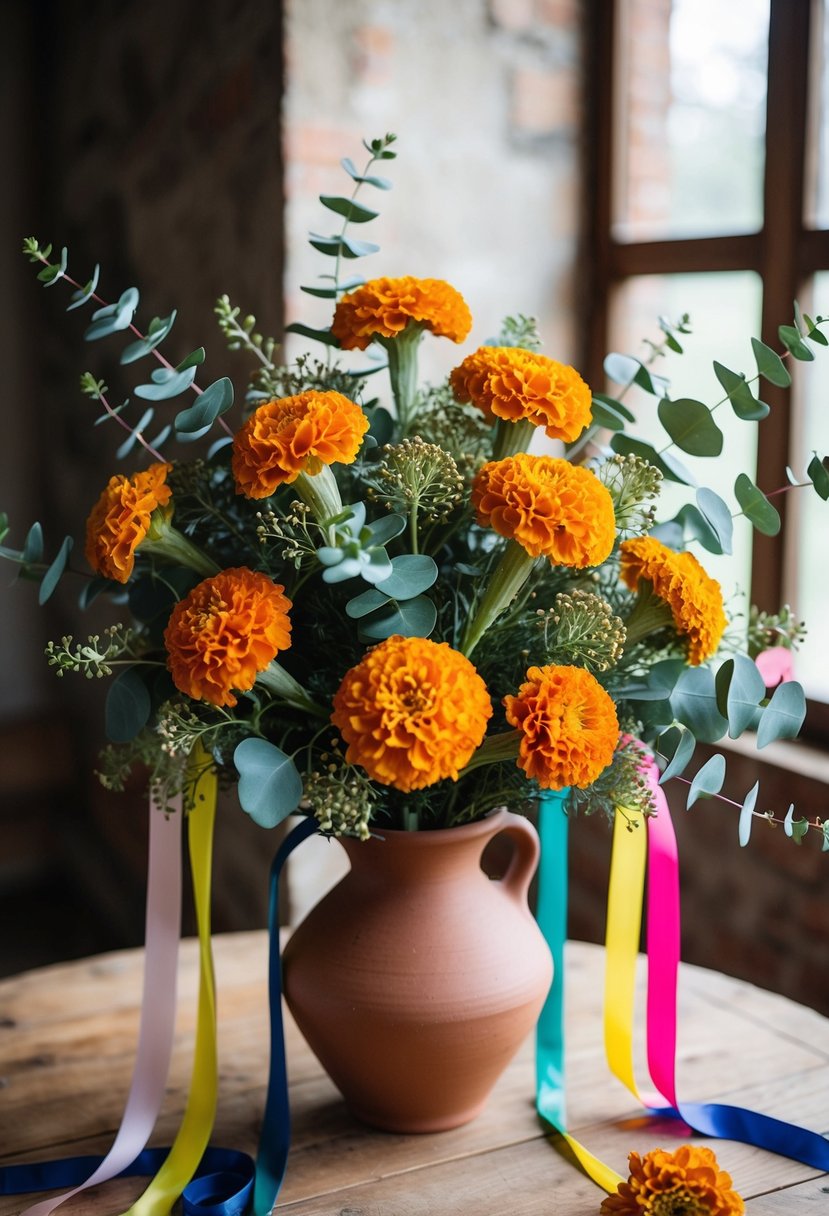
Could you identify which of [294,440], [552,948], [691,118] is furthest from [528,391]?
[691,118]

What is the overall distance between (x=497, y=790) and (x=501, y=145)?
1514 millimetres

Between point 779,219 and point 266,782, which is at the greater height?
point 779,219

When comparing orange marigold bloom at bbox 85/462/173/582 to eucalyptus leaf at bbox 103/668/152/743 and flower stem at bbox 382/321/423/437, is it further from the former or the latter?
flower stem at bbox 382/321/423/437

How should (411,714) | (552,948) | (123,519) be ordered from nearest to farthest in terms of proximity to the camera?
(411,714) → (123,519) → (552,948)

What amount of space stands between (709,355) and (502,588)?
126 centimetres

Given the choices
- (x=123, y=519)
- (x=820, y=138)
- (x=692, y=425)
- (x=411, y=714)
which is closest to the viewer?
(x=411, y=714)

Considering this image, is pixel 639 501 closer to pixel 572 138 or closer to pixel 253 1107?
pixel 253 1107

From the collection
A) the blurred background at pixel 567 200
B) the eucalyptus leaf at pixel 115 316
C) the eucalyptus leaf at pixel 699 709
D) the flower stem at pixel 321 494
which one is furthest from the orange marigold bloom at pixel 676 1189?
the blurred background at pixel 567 200

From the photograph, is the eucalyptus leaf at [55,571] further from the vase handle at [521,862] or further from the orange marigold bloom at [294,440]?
the vase handle at [521,862]

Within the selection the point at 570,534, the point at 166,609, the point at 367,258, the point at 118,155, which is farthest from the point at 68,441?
the point at 570,534

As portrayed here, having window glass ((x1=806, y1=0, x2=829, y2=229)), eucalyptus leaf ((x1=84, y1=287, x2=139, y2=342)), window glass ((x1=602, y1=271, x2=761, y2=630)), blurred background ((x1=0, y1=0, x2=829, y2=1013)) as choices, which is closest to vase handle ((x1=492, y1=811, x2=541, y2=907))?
eucalyptus leaf ((x1=84, y1=287, x2=139, y2=342))

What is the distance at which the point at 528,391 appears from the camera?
87 cm

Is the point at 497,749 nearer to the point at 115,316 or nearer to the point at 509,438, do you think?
the point at 509,438

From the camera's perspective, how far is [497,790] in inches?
37.4
